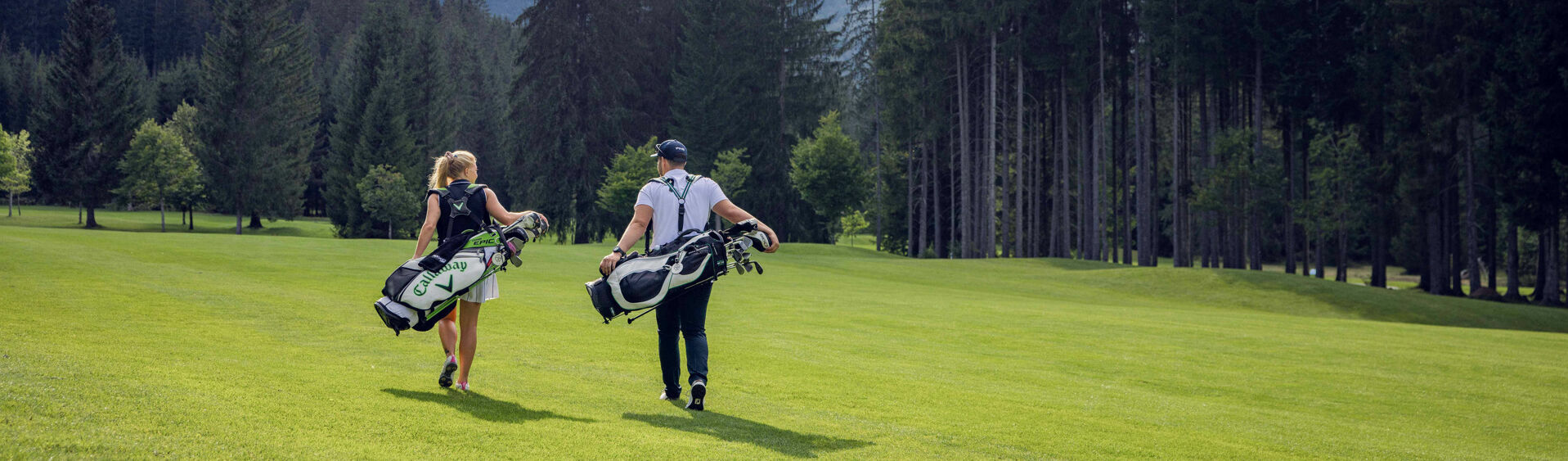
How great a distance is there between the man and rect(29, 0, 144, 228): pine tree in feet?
236

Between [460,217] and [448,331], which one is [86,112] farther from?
[460,217]

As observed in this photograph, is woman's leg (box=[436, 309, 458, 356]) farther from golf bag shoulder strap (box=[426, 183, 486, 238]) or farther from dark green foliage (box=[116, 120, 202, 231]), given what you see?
dark green foliage (box=[116, 120, 202, 231])

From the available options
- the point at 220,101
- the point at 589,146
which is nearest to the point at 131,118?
the point at 220,101

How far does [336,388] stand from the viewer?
818 centimetres

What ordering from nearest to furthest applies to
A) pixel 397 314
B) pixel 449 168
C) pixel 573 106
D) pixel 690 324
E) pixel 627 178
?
pixel 397 314 < pixel 690 324 < pixel 449 168 < pixel 627 178 < pixel 573 106

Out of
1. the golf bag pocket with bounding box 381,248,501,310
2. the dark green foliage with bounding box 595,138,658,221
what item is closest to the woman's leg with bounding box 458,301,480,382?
the golf bag pocket with bounding box 381,248,501,310

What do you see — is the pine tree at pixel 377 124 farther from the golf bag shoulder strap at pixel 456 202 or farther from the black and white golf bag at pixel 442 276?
the black and white golf bag at pixel 442 276

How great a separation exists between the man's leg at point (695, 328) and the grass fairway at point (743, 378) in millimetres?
374

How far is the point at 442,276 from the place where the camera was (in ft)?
27.5

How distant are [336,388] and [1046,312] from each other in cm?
1756

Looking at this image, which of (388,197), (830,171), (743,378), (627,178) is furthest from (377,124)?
(743,378)

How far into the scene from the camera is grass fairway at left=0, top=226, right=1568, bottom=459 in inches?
263

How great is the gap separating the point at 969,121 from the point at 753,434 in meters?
52.8

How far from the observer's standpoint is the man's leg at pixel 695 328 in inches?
329
